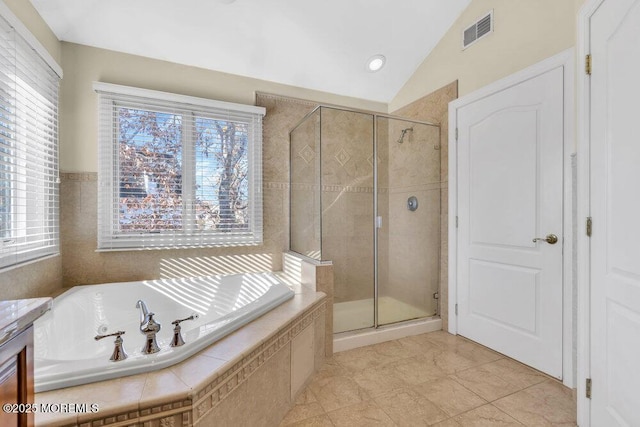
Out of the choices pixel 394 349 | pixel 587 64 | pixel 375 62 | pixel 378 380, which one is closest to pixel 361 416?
pixel 378 380

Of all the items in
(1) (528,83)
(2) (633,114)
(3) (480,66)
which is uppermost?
(3) (480,66)

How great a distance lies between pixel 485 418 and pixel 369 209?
163 centimetres

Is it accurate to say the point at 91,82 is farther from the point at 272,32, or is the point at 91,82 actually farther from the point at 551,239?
the point at 551,239

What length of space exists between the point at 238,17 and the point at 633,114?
2.41 meters

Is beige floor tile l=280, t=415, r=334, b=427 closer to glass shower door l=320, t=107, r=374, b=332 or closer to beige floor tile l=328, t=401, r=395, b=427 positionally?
beige floor tile l=328, t=401, r=395, b=427

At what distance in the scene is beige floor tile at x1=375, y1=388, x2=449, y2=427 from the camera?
155cm

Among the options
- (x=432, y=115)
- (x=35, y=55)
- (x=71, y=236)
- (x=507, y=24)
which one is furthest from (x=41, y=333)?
(x=507, y=24)

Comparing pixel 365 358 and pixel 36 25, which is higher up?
pixel 36 25

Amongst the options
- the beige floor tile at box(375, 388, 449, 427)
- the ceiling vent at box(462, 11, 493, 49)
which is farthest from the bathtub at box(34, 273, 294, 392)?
the ceiling vent at box(462, 11, 493, 49)

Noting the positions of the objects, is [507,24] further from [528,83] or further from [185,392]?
[185,392]

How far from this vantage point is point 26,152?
1839mm

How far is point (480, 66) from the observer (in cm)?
239

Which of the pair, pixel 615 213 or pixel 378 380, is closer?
pixel 615 213

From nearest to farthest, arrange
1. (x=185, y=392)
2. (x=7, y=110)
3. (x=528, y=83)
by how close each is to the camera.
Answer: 1. (x=185, y=392)
2. (x=7, y=110)
3. (x=528, y=83)
